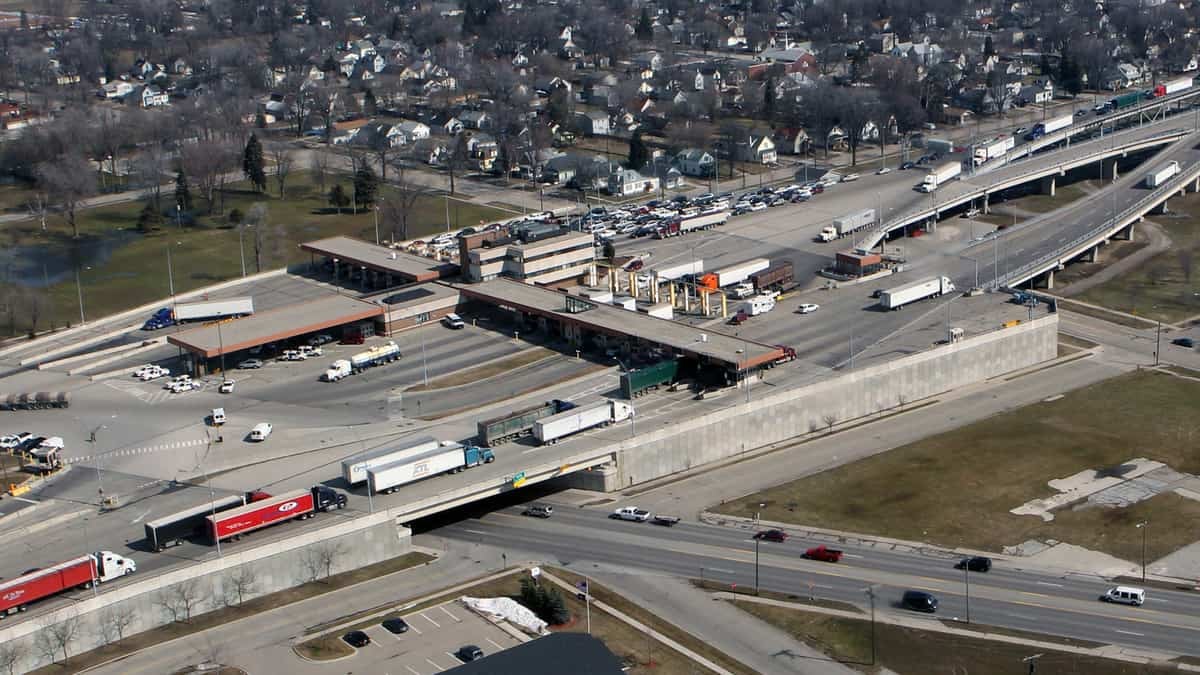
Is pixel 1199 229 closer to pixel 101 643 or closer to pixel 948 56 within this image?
pixel 948 56

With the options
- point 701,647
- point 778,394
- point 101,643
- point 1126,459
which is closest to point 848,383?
point 778,394

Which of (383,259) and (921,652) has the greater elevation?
(383,259)

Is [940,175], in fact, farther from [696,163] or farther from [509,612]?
[509,612]

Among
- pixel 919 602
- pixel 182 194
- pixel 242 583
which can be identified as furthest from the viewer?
pixel 182 194

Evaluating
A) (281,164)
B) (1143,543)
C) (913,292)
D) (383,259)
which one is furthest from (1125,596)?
(281,164)

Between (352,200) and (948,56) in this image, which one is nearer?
(352,200)
